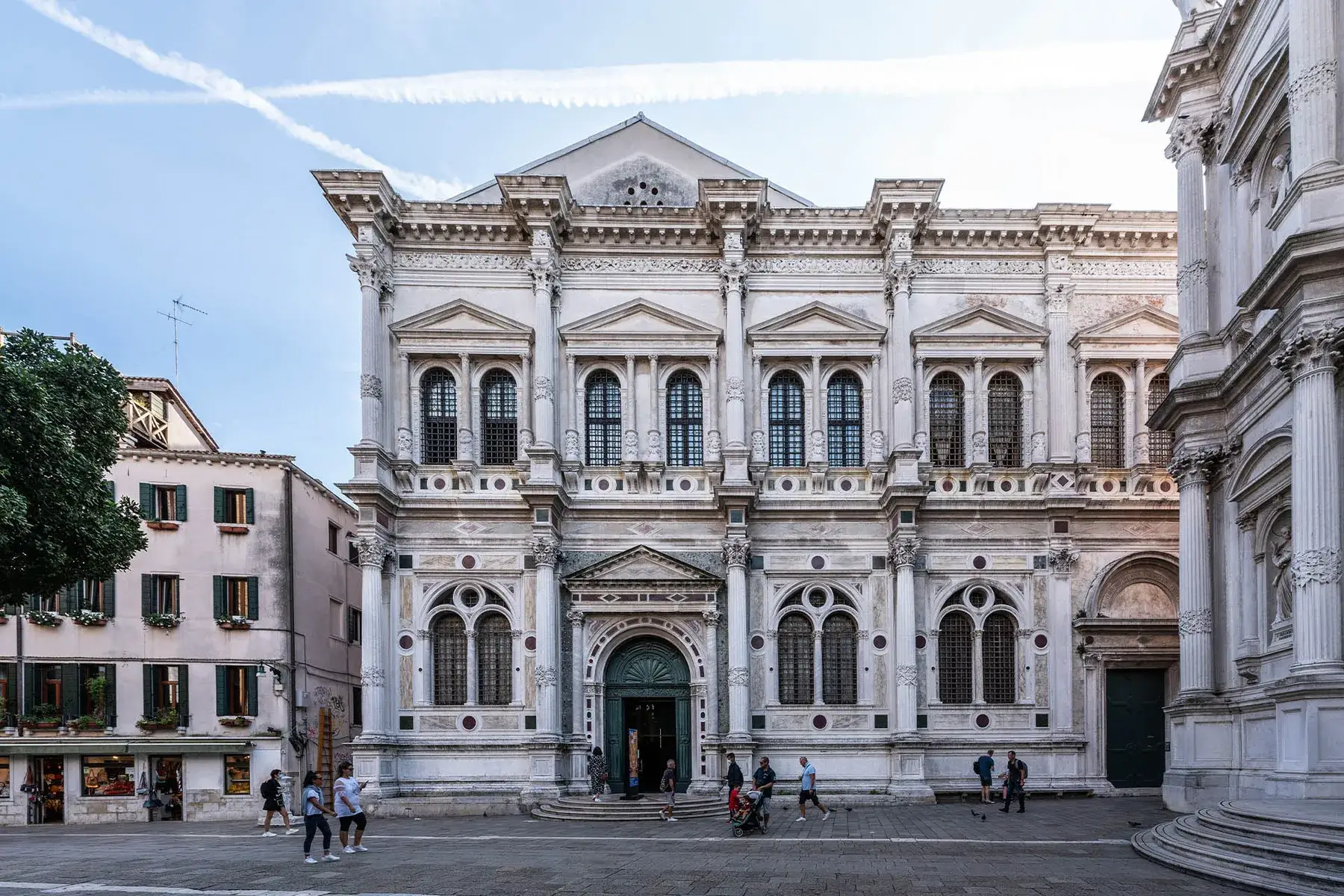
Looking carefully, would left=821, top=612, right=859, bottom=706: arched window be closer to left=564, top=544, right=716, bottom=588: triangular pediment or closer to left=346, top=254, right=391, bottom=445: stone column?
left=564, top=544, right=716, bottom=588: triangular pediment

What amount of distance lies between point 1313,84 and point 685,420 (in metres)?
16.7

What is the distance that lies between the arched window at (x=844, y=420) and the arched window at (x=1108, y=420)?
6509 millimetres

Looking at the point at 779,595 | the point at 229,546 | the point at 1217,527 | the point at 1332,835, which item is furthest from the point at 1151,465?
the point at 229,546

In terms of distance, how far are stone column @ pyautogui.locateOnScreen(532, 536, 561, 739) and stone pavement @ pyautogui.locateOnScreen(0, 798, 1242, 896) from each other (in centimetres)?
299

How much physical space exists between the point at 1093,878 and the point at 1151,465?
53.5ft

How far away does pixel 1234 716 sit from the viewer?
21.8 m

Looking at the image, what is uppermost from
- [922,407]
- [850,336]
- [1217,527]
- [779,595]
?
[850,336]

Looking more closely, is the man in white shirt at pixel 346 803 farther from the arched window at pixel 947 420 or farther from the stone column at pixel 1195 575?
the arched window at pixel 947 420

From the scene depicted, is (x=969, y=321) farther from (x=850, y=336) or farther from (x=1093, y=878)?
(x=1093, y=878)

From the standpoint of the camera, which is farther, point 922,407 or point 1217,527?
point 922,407

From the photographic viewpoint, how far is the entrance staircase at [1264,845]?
13.5m

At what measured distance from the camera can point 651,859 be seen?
704 inches

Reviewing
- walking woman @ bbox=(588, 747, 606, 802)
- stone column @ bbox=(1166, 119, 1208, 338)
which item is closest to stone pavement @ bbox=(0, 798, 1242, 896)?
walking woman @ bbox=(588, 747, 606, 802)

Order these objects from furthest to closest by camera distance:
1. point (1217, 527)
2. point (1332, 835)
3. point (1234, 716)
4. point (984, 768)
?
point (984, 768) < point (1217, 527) < point (1234, 716) < point (1332, 835)
